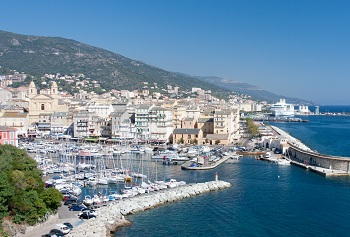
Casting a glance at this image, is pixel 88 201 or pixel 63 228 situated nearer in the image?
pixel 63 228

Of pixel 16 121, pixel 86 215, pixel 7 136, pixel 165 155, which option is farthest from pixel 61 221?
pixel 16 121

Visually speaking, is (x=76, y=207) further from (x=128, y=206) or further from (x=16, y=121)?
(x=16, y=121)

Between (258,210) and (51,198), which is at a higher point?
(51,198)

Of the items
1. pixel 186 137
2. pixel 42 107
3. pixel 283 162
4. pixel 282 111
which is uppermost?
pixel 282 111

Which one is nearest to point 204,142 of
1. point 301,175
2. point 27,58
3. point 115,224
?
point 301,175

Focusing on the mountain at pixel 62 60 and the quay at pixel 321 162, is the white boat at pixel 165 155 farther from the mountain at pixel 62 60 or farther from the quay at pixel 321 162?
the mountain at pixel 62 60

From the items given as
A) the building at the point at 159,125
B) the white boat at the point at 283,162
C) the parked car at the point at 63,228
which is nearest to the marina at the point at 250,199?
the white boat at the point at 283,162
